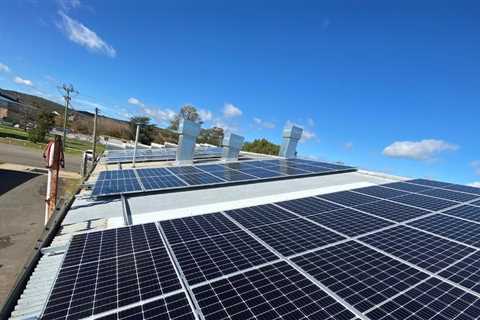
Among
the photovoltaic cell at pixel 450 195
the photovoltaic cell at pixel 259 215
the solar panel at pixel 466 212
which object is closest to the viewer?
the photovoltaic cell at pixel 259 215

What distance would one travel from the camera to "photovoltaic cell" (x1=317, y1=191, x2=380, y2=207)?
10.2 m

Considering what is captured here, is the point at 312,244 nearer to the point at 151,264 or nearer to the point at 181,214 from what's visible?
the point at 151,264

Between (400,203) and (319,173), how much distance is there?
7.09 metres

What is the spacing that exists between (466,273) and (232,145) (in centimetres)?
1942

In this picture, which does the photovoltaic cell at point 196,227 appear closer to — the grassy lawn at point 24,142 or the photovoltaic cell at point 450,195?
Answer: the photovoltaic cell at point 450,195

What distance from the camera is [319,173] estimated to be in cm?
1709

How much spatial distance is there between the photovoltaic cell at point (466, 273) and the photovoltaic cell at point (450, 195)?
680cm

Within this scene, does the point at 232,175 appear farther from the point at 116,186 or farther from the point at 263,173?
the point at 116,186

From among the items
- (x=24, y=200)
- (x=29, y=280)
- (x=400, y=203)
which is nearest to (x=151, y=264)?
(x=29, y=280)

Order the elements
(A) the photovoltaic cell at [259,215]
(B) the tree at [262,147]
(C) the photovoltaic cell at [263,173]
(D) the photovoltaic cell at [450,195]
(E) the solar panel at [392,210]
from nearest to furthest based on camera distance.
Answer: (A) the photovoltaic cell at [259,215] → (E) the solar panel at [392,210] → (D) the photovoltaic cell at [450,195] → (C) the photovoltaic cell at [263,173] → (B) the tree at [262,147]

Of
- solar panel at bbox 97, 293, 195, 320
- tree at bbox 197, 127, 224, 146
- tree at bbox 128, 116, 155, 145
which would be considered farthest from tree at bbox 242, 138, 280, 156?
solar panel at bbox 97, 293, 195, 320

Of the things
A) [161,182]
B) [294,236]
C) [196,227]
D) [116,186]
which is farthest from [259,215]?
[116,186]

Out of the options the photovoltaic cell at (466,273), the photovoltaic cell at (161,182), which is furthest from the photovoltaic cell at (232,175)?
the photovoltaic cell at (466,273)

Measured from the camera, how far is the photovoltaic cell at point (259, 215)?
7934mm
